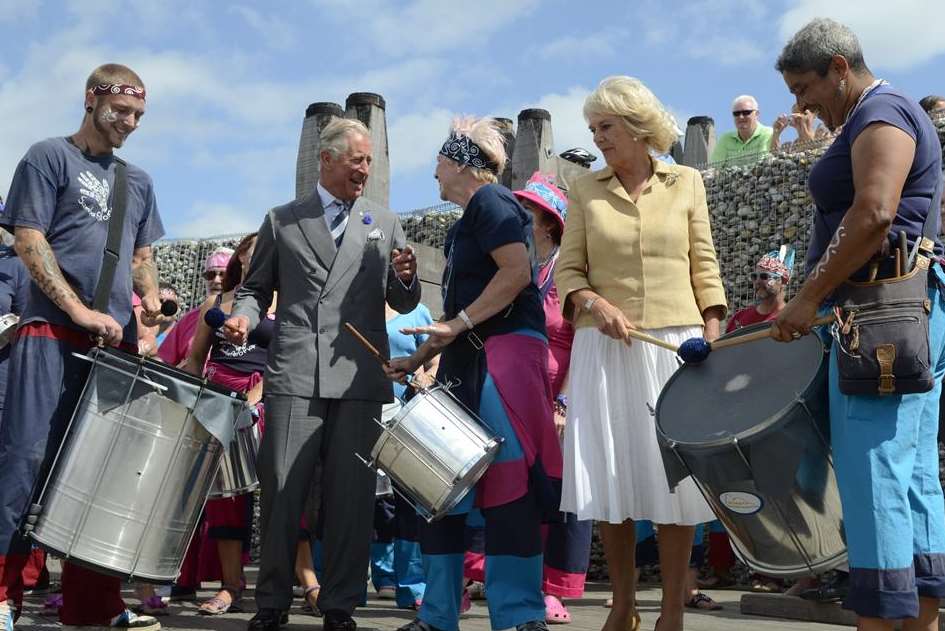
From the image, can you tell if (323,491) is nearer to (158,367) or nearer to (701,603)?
(158,367)

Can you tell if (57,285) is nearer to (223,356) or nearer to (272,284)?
(272,284)

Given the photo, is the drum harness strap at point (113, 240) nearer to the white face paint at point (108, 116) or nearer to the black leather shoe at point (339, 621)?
the white face paint at point (108, 116)

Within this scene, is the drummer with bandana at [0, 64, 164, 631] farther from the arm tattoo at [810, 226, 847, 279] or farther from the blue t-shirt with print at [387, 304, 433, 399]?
the arm tattoo at [810, 226, 847, 279]

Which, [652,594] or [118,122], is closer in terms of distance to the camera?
[118,122]

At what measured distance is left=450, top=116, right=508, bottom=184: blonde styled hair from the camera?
4.64 m

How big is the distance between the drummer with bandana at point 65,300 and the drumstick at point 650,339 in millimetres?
1882

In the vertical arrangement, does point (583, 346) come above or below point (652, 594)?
above

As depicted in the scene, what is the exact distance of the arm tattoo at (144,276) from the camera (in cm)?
487

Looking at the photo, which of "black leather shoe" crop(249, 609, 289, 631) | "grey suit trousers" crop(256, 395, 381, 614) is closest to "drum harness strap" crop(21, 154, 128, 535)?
"grey suit trousers" crop(256, 395, 381, 614)

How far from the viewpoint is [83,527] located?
12.9ft

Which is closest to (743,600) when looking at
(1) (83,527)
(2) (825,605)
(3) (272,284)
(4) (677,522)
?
(2) (825,605)

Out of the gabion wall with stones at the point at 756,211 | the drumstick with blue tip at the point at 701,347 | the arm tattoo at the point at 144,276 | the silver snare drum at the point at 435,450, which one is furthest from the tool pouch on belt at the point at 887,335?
the gabion wall with stones at the point at 756,211

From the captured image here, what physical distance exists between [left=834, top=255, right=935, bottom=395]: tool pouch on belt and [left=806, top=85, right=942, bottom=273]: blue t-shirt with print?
0.57ft

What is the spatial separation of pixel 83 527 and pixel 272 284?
61.1 inches
